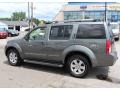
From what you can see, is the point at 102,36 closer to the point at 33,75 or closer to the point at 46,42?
the point at 46,42

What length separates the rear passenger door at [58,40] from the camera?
7.96 m

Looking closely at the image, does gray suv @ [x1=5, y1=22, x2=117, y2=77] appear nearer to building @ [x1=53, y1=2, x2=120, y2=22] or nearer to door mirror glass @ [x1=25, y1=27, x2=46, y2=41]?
door mirror glass @ [x1=25, y1=27, x2=46, y2=41]

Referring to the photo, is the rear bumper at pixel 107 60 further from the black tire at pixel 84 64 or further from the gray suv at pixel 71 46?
the black tire at pixel 84 64

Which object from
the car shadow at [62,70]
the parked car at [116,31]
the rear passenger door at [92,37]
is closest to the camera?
the rear passenger door at [92,37]

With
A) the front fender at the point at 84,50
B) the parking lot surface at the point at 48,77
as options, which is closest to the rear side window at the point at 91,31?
the front fender at the point at 84,50

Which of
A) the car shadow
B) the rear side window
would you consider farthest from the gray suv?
the car shadow

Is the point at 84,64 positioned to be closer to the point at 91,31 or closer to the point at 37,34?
the point at 91,31

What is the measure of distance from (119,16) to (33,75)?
7242 cm

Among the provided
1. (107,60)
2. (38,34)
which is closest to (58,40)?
(38,34)

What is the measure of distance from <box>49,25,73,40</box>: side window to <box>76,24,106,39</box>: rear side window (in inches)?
14.9

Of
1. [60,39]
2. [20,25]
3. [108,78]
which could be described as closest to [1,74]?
[60,39]

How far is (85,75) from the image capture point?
768cm

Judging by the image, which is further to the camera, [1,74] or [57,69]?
[57,69]

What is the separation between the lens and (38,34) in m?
8.70
